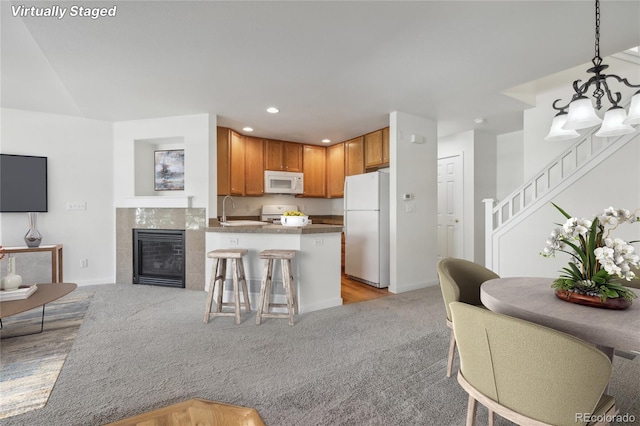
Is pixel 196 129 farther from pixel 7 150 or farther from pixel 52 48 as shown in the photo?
pixel 7 150

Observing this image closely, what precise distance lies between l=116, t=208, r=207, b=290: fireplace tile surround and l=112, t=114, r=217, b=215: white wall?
0.18m

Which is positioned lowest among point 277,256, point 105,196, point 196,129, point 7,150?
point 277,256

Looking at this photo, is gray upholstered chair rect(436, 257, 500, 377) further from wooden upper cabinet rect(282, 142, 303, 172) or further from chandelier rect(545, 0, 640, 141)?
wooden upper cabinet rect(282, 142, 303, 172)

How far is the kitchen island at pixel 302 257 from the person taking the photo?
3.08m

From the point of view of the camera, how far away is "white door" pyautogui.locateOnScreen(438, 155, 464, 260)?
5.00 metres

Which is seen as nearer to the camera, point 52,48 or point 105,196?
point 52,48

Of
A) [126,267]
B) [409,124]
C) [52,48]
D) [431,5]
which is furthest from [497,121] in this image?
[126,267]

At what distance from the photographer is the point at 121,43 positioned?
86.2 inches

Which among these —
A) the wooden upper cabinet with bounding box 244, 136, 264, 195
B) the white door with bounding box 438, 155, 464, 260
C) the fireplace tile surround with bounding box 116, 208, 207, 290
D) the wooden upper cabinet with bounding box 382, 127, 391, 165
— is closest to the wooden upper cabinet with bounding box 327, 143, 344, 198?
the wooden upper cabinet with bounding box 382, 127, 391, 165

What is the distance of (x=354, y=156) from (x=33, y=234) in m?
4.62

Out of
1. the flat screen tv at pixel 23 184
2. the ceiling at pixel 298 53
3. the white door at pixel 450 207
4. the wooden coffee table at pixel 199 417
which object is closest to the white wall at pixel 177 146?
the ceiling at pixel 298 53

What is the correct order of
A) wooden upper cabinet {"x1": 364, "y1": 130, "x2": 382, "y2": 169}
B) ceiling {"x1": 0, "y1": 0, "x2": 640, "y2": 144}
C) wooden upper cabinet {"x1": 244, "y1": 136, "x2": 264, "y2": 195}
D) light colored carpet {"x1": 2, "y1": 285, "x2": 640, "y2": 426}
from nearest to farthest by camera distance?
light colored carpet {"x1": 2, "y1": 285, "x2": 640, "y2": 426} → ceiling {"x1": 0, "y1": 0, "x2": 640, "y2": 144} → wooden upper cabinet {"x1": 364, "y1": 130, "x2": 382, "y2": 169} → wooden upper cabinet {"x1": 244, "y1": 136, "x2": 264, "y2": 195}

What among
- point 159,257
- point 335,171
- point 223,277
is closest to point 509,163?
point 335,171

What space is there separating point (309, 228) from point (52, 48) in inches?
100
